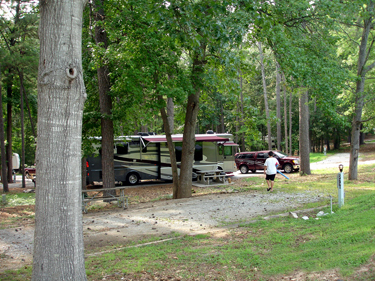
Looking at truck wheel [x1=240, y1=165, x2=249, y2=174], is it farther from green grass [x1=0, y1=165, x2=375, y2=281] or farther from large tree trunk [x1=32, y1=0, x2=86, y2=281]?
large tree trunk [x1=32, y1=0, x2=86, y2=281]

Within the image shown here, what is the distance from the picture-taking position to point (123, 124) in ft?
45.0

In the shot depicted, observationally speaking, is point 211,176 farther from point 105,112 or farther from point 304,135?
point 105,112

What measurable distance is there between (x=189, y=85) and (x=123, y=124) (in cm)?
398

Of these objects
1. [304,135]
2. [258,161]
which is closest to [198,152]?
[258,161]

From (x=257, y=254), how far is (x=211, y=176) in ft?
41.6

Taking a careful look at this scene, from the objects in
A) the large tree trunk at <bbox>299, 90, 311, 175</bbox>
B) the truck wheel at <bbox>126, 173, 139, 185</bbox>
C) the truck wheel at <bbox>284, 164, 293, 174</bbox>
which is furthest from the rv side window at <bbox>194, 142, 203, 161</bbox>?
the truck wheel at <bbox>284, 164, 293, 174</bbox>

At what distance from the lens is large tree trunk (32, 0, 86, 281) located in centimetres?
377

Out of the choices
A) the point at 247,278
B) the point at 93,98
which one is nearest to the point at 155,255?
the point at 247,278

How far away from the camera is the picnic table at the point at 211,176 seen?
18620mm

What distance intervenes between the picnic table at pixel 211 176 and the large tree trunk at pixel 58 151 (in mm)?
14719

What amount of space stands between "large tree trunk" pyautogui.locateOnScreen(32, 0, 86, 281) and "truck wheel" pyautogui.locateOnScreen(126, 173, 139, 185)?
53.1ft

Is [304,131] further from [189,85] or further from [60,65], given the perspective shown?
[60,65]

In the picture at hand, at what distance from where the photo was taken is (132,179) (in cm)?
2005

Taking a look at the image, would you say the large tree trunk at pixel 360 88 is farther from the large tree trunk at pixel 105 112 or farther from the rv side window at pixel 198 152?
the large tree trunk at pixel 105 112
